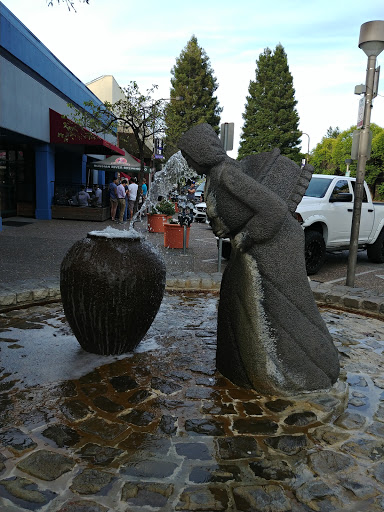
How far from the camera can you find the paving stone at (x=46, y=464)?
2.27 m

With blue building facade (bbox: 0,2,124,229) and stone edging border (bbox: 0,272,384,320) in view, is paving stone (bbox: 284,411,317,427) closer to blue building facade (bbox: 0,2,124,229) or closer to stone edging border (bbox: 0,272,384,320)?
stone edging border (bbox: 0,272,384,320)

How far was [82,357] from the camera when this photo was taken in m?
3.77

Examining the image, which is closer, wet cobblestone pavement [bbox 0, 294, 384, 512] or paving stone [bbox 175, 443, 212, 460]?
wet cobblestone pavement [bbox 0, 294, 384, 512]

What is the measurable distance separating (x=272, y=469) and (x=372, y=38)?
249 inches

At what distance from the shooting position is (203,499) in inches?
84.3

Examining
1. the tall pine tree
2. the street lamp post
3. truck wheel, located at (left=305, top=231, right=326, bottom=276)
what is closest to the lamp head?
the street lamp post

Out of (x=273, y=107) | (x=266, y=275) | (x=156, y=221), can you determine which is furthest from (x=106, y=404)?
(x=273, y=107)

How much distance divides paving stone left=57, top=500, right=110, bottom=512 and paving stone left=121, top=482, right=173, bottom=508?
118mm

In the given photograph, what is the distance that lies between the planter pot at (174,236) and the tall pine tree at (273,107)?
122ft

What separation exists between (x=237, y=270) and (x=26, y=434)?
1.75 m

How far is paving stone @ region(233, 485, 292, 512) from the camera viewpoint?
210 centimetres

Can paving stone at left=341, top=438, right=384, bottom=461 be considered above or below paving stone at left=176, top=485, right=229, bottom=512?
above

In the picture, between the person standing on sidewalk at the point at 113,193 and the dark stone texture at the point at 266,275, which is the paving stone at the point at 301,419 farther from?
the person standing on sidewalk at the point at 113,193

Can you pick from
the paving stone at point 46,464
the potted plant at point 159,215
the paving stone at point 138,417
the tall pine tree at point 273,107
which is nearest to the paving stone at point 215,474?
the paving stone at point 138,417
